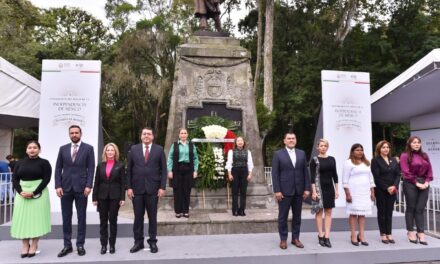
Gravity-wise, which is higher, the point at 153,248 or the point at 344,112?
the point at 344,112

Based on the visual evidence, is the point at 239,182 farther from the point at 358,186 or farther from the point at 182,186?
the point at 358,186

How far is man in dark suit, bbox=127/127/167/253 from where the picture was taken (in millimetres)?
4762

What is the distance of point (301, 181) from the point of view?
498 centimetres

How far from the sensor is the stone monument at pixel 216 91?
24.5ft

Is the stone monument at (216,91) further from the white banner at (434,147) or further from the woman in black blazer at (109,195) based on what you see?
the white banner at (434,147)

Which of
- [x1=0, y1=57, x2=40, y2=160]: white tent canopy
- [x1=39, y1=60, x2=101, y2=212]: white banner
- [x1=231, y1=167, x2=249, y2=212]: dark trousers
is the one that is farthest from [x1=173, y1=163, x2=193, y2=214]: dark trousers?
[x1=0, y1=57, x2=40, y2=160]: white tent canopy

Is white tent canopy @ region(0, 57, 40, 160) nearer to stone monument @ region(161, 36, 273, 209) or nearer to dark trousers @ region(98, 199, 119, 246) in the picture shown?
stone monument @ region(161, 36, 273, 209)

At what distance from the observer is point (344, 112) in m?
8.30

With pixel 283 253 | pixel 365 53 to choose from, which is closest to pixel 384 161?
pixel 283 253

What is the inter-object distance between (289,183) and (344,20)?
1697 cm

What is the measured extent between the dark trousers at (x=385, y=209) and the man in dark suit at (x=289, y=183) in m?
1.22

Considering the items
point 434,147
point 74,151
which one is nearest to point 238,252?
point 74,151

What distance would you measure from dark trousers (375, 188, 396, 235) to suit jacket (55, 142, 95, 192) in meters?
4.14

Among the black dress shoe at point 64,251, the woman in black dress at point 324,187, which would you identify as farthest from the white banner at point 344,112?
the black dress shoe at point 64,251
